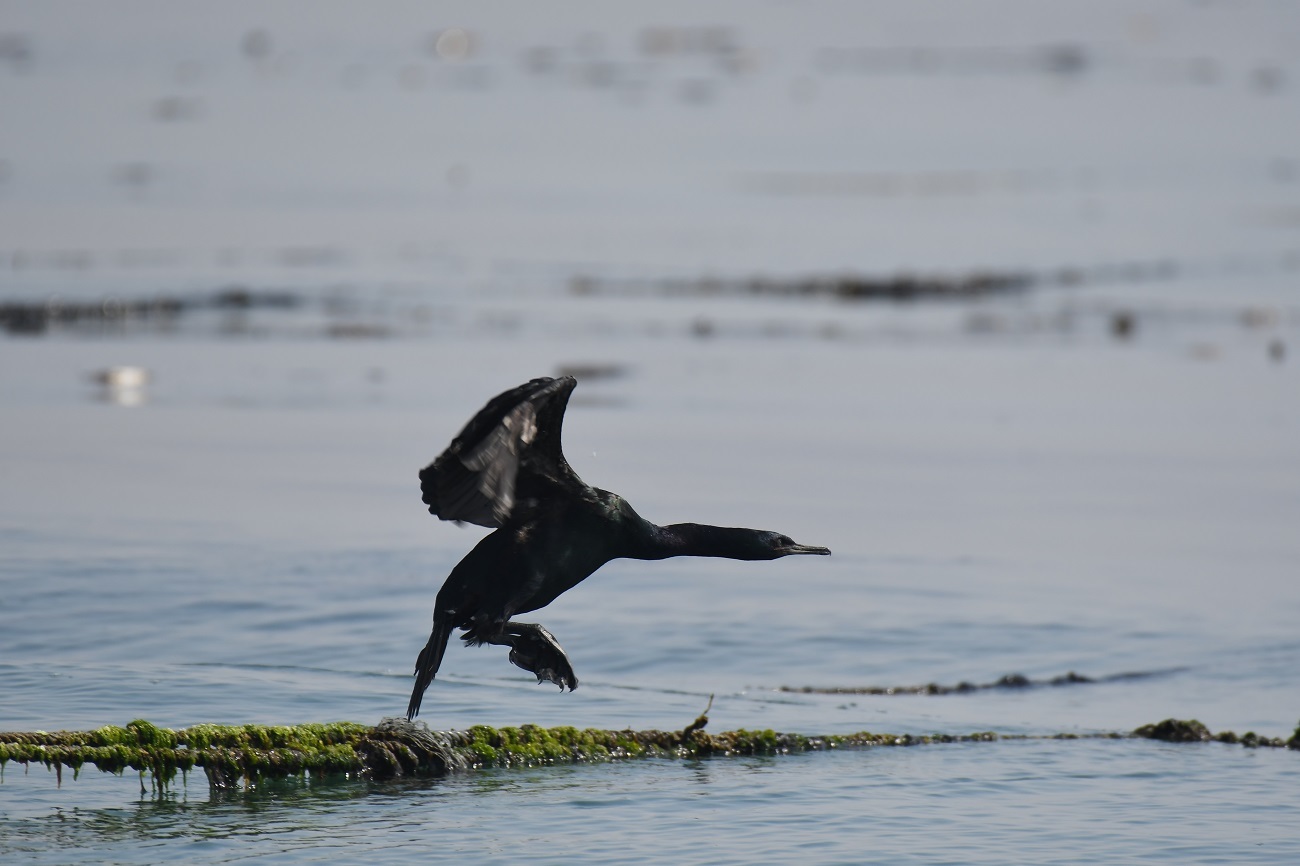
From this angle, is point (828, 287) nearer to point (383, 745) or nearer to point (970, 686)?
point (970, 686)

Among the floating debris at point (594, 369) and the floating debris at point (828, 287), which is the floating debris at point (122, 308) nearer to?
the floating debris at point (828, 287)

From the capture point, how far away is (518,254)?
31.3 m

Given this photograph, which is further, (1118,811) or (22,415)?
(22,415)

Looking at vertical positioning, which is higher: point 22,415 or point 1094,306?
point 1094,306

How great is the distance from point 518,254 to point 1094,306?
9168mm

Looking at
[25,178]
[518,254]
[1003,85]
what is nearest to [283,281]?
[518,254]

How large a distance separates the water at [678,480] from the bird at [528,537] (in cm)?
97

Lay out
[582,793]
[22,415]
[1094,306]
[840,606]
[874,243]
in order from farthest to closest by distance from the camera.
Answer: [874,243] → [1094,306] → [22,415] → [840,606] → [582,793]

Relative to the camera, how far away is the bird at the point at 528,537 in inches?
319

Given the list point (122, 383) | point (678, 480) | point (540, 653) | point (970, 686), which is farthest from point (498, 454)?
point (122, 383)

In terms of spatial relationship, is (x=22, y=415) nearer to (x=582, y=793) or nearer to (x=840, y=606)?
(x=840, y=606)

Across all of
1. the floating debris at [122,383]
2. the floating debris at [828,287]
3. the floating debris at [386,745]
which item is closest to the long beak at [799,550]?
the floating debris at [386,745]

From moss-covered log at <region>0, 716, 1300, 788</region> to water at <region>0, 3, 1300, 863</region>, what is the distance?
154 millimetres

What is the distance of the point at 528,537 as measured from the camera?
8.67 m
